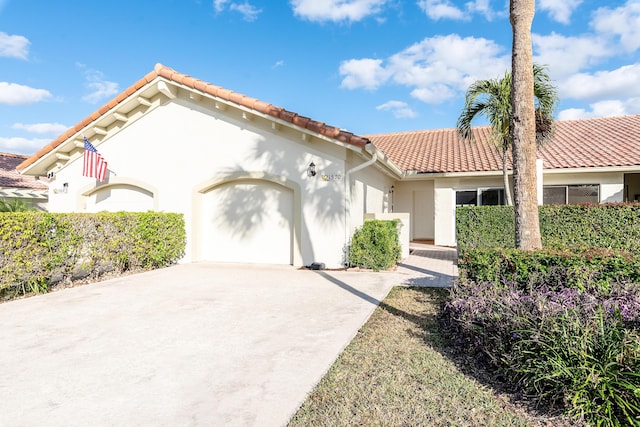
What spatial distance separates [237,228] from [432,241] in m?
10.8

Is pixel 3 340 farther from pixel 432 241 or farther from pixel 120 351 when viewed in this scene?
pixel 432 241

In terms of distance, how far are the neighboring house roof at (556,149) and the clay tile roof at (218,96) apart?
7.61 metres

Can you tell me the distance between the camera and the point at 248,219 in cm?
1134

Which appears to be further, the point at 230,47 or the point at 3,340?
the point at 230,47

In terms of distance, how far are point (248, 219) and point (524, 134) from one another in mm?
7730

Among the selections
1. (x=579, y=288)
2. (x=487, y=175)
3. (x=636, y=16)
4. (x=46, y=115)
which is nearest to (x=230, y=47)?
(x=46, y=115)

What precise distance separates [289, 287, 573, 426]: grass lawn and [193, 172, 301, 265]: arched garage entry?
6.24m

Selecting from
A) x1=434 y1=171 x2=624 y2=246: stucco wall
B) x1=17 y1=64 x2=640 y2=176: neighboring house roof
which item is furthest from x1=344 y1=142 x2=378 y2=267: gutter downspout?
x1=434 y1=171 x2=624 y2=246: stucco wall

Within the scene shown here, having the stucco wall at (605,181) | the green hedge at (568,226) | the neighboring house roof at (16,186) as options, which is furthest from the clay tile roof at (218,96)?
the stucco wall at (605,181)

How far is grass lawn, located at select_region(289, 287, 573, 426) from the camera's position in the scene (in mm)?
2949

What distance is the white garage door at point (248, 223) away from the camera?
11.0 meters

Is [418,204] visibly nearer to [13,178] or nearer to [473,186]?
[473,186]

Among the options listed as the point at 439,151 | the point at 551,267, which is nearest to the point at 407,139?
the point at 439,151

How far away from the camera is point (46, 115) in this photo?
16.2 meters
